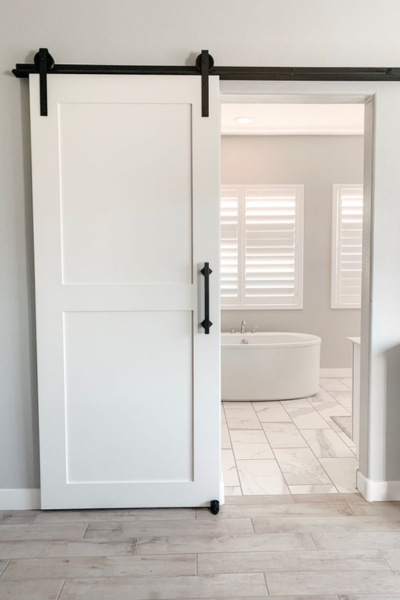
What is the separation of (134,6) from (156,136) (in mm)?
648

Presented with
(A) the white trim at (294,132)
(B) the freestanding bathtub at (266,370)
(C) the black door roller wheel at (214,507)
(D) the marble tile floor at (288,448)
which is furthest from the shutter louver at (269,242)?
(C) the black door roller wheel at (214,507)

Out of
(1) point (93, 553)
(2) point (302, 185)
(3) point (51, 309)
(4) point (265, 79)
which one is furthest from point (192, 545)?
(2) point (302, 185)

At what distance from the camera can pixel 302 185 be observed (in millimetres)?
5133

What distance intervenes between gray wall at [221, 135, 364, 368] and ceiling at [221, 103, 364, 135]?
0.12 metres

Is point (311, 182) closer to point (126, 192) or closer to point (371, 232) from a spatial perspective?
point (371, 232)

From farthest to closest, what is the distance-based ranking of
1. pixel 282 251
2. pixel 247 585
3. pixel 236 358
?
pixel 282 251 → pixel 236 358 → pixel 247 585

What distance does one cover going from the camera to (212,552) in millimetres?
2051

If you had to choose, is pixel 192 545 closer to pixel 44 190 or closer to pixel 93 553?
pixel 93 553

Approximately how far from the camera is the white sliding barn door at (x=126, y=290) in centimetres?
227

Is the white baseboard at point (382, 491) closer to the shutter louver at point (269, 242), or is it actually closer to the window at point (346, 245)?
the shutter louver at point (269, 242)

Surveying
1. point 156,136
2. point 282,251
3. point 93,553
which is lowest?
point 93,553

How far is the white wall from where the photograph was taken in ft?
7.44

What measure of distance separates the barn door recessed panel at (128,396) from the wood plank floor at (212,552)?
0.25 m

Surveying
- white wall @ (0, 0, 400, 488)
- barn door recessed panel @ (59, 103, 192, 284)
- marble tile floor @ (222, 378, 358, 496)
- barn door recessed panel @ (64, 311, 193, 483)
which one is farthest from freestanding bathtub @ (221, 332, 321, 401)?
white wall @ (0, 0, 400, 488)
